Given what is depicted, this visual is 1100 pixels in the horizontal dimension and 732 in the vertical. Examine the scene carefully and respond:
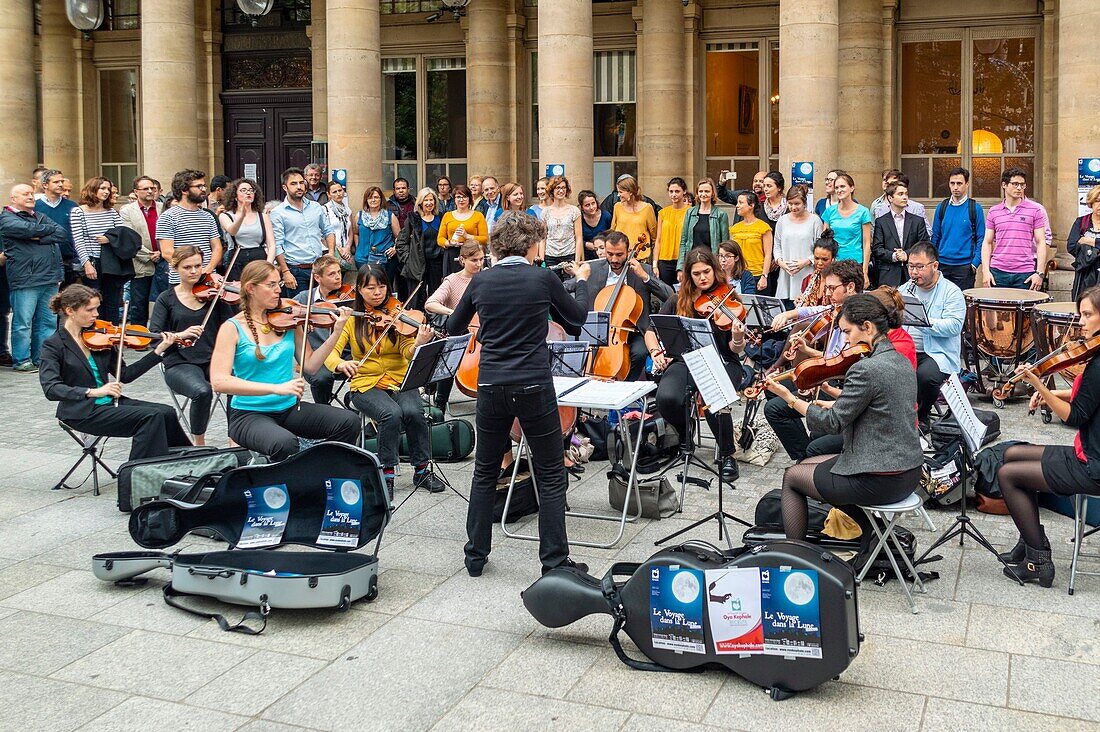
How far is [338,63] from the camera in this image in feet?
52.3

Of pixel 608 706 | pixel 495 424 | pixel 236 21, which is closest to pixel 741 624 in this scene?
pixel 608 706

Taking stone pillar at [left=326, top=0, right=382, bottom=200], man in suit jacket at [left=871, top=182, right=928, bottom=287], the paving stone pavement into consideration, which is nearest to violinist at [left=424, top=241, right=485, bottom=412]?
the paving stone pavement

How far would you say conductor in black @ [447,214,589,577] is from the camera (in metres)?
6.35

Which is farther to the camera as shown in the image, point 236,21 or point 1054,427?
point 236,21

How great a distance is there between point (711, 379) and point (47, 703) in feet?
11.8

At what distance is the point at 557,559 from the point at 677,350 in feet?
8.62

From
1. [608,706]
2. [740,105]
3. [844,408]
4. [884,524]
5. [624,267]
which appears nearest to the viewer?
[608,706]

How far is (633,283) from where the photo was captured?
32.2ft

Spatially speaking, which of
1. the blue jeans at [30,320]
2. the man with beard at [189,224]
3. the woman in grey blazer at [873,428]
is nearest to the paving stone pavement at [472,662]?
the woman in grey blazer at [873,428]

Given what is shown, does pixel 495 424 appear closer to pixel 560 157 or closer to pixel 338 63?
pixel 560 157

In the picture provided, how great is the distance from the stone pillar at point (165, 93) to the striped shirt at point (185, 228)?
556 centimetres

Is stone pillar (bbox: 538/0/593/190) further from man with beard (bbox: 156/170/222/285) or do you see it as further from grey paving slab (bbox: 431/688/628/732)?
grey paving slab (bbox: 431/688/628/732)

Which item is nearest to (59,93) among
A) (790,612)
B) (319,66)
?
(319,66)

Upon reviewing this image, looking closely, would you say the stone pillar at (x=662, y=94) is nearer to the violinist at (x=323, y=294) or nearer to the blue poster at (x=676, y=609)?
the violinist at (x=323, y=294)
